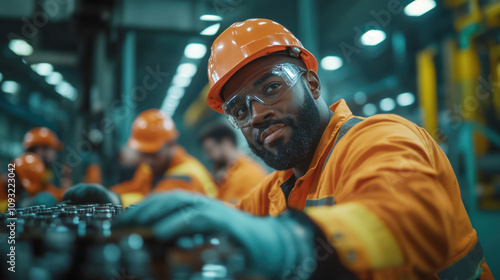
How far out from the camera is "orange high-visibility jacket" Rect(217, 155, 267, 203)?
4.11 m

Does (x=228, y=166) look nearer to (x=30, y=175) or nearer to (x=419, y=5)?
(x=30, y=175)

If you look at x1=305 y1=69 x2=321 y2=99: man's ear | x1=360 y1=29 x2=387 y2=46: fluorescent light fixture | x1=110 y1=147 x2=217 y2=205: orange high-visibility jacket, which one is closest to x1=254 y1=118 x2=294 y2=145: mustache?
x1=305 y1=69 x2=321 y2=99: man's ear

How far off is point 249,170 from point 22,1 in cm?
395

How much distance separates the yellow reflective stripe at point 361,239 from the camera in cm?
75

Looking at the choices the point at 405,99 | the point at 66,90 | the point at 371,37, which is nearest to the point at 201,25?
the point at 371,37

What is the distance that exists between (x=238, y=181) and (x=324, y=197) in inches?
116

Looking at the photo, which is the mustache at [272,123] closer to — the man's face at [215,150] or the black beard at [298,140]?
the black beard at [298,140]

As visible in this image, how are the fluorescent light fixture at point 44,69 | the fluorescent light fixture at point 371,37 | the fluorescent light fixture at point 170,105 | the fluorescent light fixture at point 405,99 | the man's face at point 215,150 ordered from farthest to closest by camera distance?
1. the fluorescent light fixture at point 170,105
2. the fluorescent light fixture at point 44,69
3. the fluorescent light fixture at point 405,99
4. the man's face at point 215,150
5. the fluorescent light fixture at point 371,37

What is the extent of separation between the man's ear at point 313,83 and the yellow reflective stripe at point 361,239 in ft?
3.50

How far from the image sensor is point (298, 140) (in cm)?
157

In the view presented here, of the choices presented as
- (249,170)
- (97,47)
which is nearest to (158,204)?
(249,170)

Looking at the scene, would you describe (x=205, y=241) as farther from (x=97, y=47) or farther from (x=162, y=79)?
(x=162, y=79)

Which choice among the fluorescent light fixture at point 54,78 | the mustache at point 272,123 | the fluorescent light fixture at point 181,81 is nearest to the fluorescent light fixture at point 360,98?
the fluorescent light fixture at point 181,81

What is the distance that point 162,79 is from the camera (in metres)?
11.4
